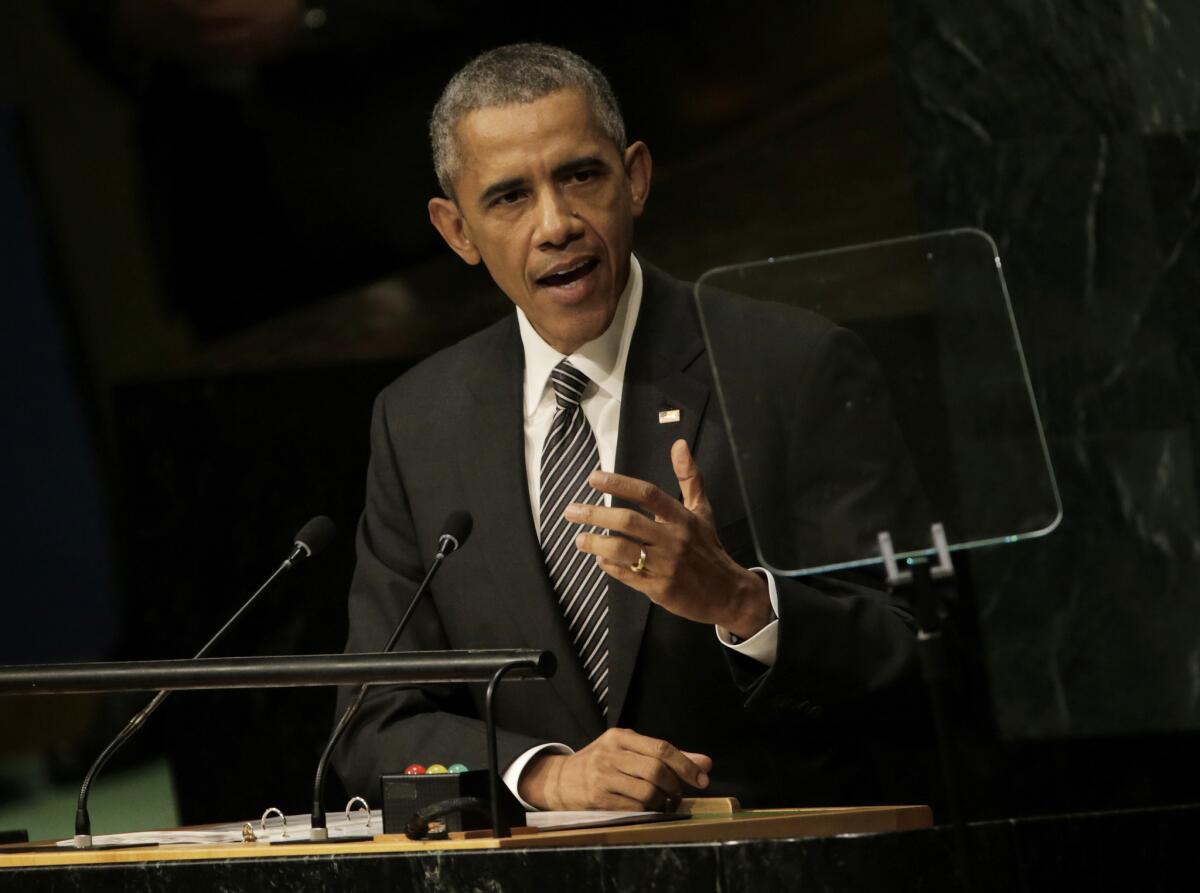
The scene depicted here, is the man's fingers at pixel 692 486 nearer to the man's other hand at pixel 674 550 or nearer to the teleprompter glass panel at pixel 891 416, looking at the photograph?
the man's other hand at pixel 674 550

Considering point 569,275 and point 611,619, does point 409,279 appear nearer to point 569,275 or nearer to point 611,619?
point 569,275

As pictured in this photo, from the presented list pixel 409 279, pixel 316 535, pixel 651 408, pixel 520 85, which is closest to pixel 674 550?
pixel 316 535

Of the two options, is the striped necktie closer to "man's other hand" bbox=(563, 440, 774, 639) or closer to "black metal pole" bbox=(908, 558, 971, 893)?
"man's other hand" bbox=(563, 440, 774, 639)

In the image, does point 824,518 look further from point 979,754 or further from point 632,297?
point 979,754

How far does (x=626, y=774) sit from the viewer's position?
7.33ft

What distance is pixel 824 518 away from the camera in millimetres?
1863

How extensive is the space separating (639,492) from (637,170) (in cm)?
110

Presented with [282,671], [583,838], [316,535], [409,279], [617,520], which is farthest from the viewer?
[409,279]

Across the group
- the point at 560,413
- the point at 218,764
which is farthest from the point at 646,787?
the point at 218,764

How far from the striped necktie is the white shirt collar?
0.10 ft

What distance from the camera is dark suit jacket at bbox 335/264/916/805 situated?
2600mm

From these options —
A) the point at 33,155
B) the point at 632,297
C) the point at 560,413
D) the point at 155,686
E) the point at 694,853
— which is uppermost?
the point at 33,155

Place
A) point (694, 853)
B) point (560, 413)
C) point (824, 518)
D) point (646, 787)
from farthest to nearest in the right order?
1. point (560, 413)
2. point (646, 787)
3. point (824, 518)
4. point (694, 853)

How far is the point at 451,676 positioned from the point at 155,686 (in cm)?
38
